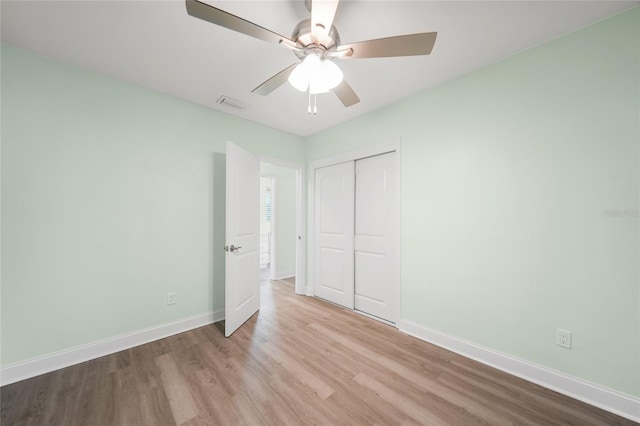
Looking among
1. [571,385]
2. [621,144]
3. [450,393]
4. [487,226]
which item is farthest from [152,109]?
[571,385]

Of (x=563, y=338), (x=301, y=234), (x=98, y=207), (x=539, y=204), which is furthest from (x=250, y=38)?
(x=563, y=338)

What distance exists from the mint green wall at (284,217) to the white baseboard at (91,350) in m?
2.10

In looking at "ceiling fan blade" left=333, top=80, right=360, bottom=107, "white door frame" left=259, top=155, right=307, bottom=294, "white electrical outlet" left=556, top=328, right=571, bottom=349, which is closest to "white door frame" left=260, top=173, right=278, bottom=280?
"white door frame" left=259, top=155, right=307, bottom=294

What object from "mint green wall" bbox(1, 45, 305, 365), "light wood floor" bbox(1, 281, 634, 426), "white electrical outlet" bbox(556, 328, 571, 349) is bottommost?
"light wood floor" bbox(1, 281, 634, 426)

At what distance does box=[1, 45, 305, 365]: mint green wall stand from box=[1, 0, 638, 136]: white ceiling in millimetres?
278

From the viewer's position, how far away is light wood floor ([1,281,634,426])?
139 centimetres

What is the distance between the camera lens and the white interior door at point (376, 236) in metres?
2.65

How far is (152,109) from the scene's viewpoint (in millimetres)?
2314

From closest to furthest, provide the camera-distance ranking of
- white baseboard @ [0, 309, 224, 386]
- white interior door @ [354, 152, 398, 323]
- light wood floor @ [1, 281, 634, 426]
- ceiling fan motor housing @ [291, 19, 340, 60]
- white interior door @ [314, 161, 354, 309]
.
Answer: ceiling fan motor housing @ [291, 19, 340, 60] < light wood floor @ [1, 281, 634, 426] < white baseboard @ [0, 309, 224, 386] < white interior door @ [354, 152, 398, 323] < white interior door @ [314, 161, 354, 309]

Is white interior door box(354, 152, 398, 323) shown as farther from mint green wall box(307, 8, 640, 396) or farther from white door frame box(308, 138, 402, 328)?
mint green wall box(307, 8, 640, 396)

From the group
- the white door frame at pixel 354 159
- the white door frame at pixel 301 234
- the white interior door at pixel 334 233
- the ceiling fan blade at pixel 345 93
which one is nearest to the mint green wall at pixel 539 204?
the white door frame at pixel 354 159

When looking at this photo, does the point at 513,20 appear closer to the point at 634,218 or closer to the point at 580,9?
the point at 580,9

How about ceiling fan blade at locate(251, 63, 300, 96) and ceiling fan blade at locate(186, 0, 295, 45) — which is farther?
ceiling fan blade at locate(251, 63, 300, 96)

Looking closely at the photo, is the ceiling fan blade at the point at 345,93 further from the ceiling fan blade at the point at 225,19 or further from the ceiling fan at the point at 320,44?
the ceiling fan blade at the point at 225,19
